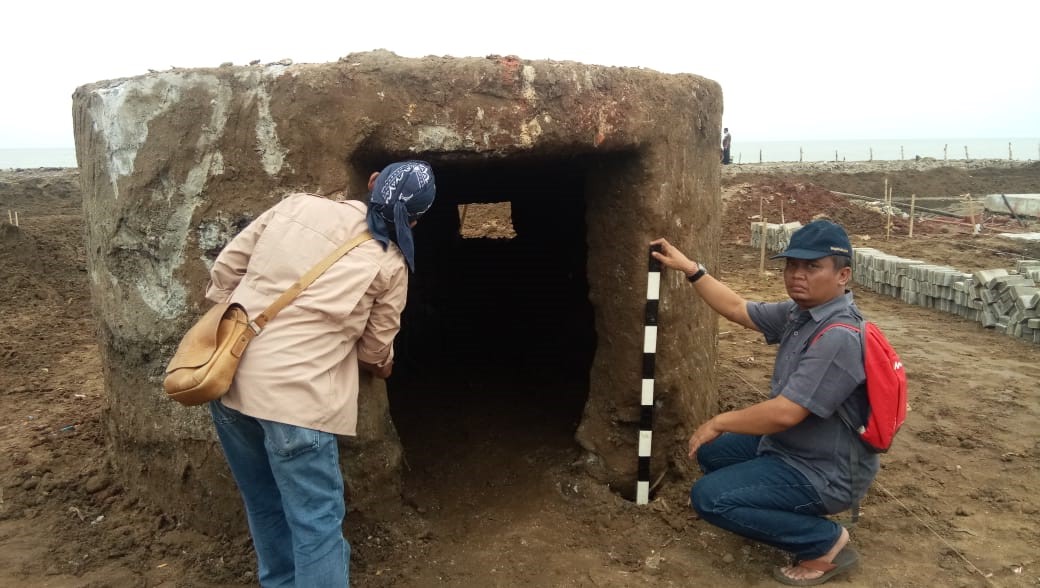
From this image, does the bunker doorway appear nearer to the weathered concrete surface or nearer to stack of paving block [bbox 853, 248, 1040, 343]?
the weathered concrete surface

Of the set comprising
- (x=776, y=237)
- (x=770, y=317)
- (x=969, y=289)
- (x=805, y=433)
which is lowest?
(x=969, y=289)

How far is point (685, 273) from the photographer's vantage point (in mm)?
3602

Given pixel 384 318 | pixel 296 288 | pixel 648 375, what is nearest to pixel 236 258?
pixel 296 288

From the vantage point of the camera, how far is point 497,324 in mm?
7324

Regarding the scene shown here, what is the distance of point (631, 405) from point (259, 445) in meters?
2.03

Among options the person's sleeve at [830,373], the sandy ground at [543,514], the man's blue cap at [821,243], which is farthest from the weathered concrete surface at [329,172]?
the person's sleeve at [830,373]

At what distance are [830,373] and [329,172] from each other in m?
2.14

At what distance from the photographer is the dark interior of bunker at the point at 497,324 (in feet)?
15.8

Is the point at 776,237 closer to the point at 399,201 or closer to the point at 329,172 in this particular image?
the point at 329,172

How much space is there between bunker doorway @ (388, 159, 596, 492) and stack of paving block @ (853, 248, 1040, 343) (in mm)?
4611

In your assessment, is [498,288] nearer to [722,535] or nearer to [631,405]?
[631,405]

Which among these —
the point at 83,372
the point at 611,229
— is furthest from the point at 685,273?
the point at 83,372

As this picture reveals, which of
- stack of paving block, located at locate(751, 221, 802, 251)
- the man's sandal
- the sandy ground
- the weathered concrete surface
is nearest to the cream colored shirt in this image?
the weathered concrete surface

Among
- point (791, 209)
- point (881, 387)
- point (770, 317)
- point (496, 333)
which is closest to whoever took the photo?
point (881, 387)
